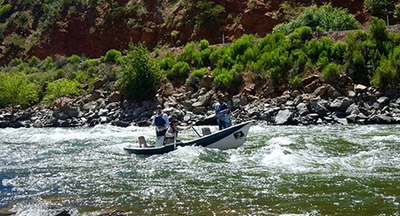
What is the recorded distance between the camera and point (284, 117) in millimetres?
21141

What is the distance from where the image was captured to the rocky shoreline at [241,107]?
20719mm

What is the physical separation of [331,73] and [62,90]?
68.5ft

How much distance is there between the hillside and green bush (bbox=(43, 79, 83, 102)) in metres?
14.1

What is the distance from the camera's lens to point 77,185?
30.1 feet

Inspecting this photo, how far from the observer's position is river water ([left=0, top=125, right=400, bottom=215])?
281 inches

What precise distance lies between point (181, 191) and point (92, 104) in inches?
871

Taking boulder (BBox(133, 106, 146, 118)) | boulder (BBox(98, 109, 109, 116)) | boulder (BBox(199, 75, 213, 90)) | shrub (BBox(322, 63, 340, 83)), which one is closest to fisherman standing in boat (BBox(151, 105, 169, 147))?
boulder (BBox(133, 106, 146, 118))

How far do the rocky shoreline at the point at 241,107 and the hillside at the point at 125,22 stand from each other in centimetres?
1708

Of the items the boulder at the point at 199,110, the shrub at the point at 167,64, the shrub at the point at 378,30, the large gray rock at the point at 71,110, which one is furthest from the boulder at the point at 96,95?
the shrub at the point at 378,30

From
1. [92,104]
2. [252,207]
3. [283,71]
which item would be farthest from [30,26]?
[252,207]

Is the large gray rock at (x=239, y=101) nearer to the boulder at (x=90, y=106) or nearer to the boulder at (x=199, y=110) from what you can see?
the boulder at (x=199, y=110)

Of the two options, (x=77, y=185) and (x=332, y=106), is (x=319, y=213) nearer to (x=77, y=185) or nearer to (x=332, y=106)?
(x=77, y=185)

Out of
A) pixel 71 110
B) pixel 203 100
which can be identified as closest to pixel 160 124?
pixel 203 100

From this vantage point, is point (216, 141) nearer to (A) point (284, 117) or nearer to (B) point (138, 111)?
(A) point (284, 117)
